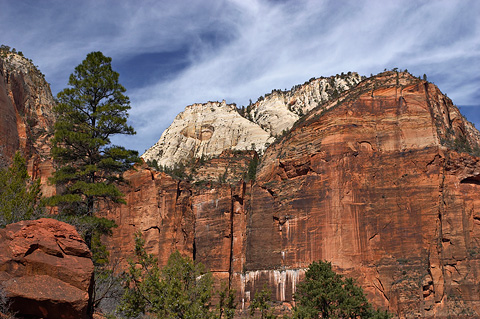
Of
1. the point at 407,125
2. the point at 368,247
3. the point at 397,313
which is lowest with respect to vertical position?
the point at 397,313

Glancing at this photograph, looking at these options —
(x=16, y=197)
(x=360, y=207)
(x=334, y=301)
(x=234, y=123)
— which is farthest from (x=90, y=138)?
(x=234, y=123)

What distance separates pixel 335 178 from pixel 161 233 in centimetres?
2883

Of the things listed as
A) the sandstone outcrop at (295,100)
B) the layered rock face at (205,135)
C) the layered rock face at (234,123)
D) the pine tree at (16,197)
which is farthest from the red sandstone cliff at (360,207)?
the sandstone outcrop at (295,100)

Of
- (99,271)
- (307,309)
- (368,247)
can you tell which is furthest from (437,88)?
(99,271)

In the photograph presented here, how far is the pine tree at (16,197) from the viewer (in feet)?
76.1

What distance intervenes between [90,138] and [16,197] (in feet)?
22.3

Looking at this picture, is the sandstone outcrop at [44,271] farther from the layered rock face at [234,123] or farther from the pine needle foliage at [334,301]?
the layered rock face at [234,123]

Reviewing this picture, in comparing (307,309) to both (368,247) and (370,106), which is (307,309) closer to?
(368,247)

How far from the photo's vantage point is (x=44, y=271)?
1783 cm

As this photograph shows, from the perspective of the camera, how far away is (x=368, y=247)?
58062mm

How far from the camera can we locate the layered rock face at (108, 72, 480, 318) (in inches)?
2138

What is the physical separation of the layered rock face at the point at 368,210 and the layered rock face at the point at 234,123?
53.7 meters

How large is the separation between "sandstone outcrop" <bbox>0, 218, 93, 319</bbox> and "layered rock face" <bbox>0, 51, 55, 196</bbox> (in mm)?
33548

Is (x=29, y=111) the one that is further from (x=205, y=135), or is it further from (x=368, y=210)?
(x=368, y=210)
